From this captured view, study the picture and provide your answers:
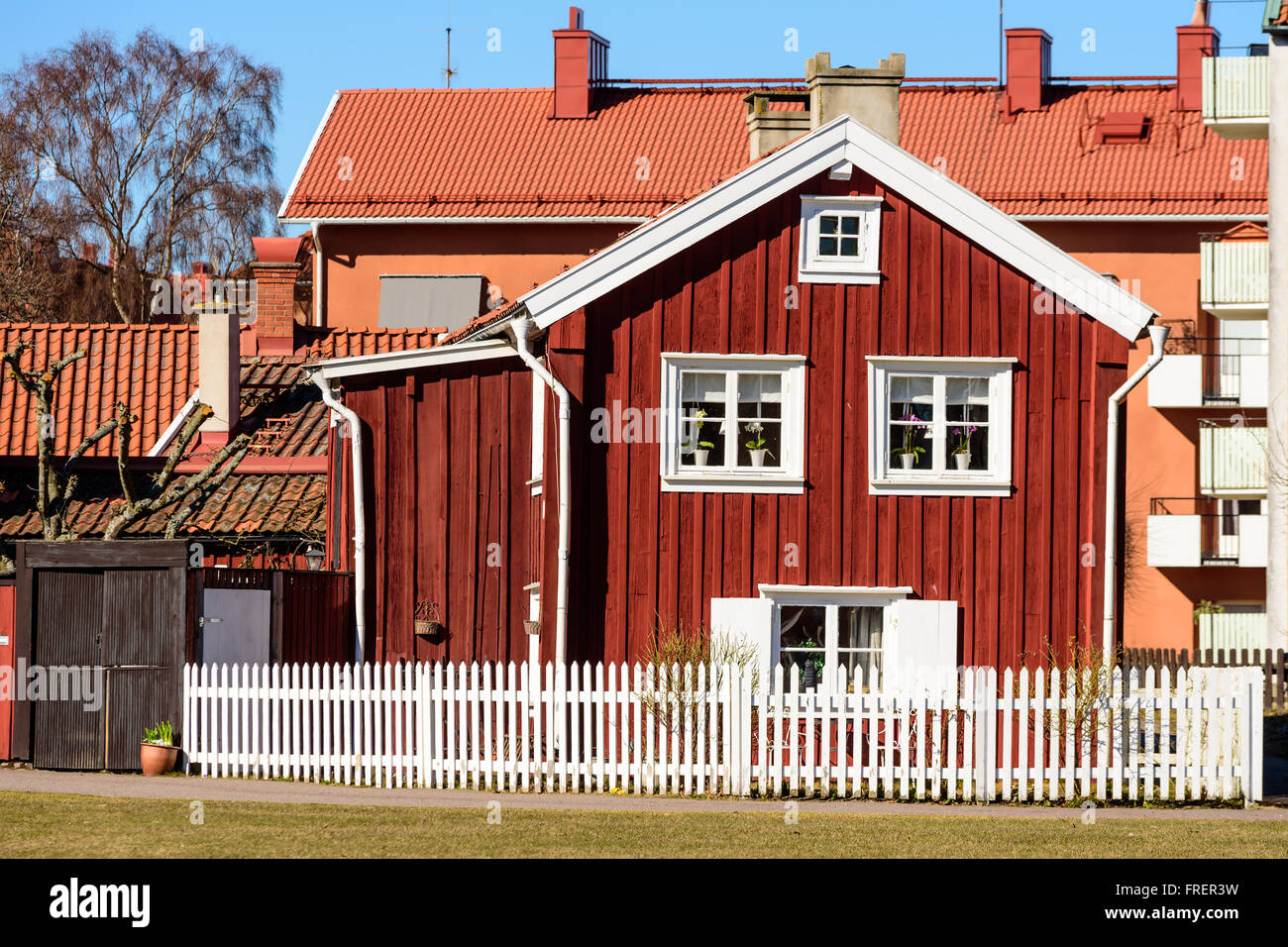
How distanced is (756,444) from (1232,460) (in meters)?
22.4

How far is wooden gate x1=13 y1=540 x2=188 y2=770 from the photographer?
1961 cm

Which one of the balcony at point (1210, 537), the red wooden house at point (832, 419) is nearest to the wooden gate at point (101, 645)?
the red wooden house at point (832, 419)

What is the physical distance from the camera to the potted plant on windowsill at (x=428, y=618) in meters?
22.5

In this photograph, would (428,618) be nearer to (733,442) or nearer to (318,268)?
(733,442)

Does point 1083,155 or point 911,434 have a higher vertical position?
point 1083,155

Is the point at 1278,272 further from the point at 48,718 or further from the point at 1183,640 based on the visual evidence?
the point at 48,718

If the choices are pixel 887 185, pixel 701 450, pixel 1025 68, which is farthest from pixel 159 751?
pixel 1025 68

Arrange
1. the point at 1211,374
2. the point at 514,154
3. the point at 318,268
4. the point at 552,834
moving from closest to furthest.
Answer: the point at 552,834 < the point at 1211,374 < the point at 318,268 < the point at 514,154

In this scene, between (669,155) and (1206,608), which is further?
(669,155)

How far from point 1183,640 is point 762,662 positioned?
24140 millimetres

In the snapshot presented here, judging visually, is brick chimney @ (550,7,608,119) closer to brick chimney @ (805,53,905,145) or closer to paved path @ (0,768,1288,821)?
brick chimney @ (805,53,905,145)

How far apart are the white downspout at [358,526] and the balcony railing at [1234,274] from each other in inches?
941

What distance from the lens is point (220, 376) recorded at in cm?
2939
